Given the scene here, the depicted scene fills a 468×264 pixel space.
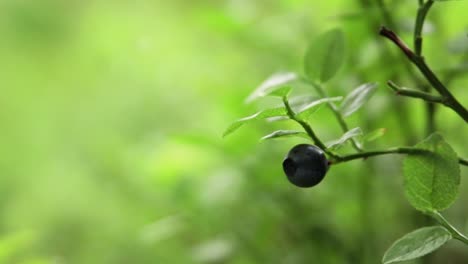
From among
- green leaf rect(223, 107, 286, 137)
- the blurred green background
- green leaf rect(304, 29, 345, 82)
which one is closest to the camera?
green leaf rect(223, 107, 286, 137)

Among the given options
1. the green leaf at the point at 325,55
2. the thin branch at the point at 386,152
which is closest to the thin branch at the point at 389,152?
the thin branch at the point at 386,152

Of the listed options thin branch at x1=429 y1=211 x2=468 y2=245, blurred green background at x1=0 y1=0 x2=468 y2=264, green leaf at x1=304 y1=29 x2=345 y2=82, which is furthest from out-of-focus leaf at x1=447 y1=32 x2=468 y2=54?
thin branch at x1=429 y1=211 x2=468 y2=245

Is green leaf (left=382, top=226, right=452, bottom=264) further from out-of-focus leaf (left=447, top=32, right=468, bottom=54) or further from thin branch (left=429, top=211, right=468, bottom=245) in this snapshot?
out-of-focus leaf (left=447, top=32, right=468, bottom=54)

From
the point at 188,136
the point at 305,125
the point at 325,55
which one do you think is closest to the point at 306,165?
the point at 305,125

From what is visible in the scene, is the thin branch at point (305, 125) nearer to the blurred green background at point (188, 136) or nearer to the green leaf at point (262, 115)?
the green leaf at point (262, 115)

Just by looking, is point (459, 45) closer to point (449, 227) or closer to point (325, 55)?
point (325, 55)

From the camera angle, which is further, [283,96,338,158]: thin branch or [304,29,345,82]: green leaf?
[304,29,345,82]: green leaf
